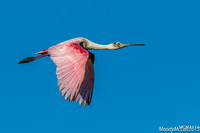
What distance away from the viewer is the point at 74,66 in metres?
11.4

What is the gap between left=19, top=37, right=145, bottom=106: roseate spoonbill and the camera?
1104 cm

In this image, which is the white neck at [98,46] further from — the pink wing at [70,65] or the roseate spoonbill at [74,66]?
the pink wing at [70,65]

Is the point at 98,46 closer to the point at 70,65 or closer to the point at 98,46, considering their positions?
the point at 98,46

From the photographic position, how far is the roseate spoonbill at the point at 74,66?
1104 centimetres

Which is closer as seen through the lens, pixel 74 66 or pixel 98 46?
pixel 74 66

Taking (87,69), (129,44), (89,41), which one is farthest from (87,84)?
(129,44)

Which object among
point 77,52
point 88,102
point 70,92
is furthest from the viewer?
point 88,102

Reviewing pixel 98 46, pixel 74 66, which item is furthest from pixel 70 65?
pixel 98 46

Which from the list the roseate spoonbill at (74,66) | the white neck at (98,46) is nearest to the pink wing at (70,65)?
the roseate spoonbill at (74,66)

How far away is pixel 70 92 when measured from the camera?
433 inches

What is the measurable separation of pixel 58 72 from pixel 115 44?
149 inches

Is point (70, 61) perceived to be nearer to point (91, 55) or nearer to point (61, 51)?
point (61, 51)

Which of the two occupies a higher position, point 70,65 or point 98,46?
point 98,46

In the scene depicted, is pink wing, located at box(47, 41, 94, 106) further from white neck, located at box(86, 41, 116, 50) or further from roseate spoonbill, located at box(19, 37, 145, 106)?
white neck, located at box(86, 41, 116, 50)
